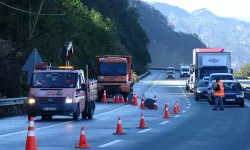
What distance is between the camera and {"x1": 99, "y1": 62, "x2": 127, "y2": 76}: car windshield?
49.2m

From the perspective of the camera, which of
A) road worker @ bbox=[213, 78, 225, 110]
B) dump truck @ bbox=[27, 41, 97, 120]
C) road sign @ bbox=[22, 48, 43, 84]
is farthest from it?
road worker @ bbox=[213, 78, 225, 110]

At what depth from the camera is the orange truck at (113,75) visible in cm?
4922

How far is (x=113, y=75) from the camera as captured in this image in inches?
1948

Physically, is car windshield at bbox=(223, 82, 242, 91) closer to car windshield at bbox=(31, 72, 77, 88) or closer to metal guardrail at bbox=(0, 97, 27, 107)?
metal guardrail at bbox=(0, 97, 27, 107)

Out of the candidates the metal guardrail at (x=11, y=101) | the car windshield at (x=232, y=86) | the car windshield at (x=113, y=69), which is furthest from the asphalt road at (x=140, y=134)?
the car windshield at (x=113, y=69)

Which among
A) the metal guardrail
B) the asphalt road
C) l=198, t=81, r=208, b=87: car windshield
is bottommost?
the asphalt road

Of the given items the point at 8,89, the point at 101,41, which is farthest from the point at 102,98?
the point at 101,41

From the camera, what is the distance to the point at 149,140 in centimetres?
1945

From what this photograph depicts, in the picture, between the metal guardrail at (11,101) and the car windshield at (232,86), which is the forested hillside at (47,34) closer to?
the metal guardrail at (11,101)

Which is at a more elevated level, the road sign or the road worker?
the road sign

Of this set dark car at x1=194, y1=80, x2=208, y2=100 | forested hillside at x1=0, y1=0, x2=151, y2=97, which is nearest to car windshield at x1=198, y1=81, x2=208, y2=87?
dark car at x1=194, y1=80, x2=208, y2=100

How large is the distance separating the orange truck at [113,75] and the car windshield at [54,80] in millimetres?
20186

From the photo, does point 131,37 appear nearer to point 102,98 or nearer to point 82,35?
point 82,35

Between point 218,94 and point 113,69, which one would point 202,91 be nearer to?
point 113,69
